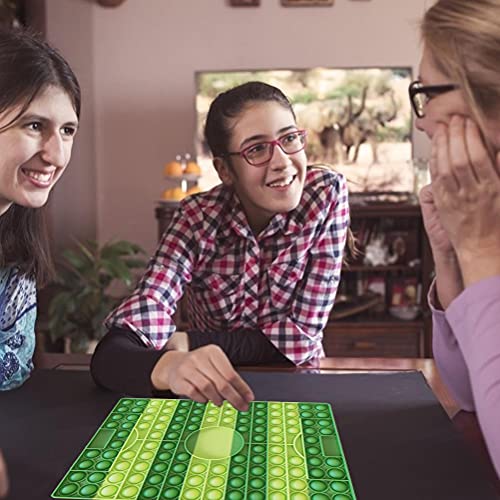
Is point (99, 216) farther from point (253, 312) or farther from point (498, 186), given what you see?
point (498, 186)

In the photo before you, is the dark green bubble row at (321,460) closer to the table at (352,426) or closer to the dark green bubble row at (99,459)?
the table at (352,426)

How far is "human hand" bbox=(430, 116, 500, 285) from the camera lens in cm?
83

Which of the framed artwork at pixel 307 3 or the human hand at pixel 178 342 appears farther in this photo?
the framed artwork at pixel 307 3

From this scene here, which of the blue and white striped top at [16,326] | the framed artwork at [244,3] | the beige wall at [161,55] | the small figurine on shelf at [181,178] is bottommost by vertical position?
the blue and white striped top at [16,326]

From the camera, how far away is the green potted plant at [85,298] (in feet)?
10.8

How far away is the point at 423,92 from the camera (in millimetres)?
905

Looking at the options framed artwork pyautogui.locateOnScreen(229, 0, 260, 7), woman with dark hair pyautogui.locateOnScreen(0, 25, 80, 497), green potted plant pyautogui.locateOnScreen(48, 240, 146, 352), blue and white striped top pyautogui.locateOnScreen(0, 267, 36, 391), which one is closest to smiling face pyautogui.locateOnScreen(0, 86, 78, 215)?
woman with dark hair pyautogui.locateOnScreen(0, 25, 80, 497)

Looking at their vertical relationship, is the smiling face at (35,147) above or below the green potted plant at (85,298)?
above

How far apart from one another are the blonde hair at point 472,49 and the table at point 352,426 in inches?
16.7

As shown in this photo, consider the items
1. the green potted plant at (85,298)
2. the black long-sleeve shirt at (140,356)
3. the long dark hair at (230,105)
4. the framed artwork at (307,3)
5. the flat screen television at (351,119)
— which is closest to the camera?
the black long-sleeve shirt at (140,356)

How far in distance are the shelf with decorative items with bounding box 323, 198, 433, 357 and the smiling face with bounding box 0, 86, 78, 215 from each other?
8.37 ft

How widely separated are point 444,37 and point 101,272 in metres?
3.07

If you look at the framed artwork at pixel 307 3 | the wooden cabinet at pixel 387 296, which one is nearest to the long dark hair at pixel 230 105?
the wooden cabinet at pixel 387 296

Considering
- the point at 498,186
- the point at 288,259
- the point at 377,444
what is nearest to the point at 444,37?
the point at 498,186
